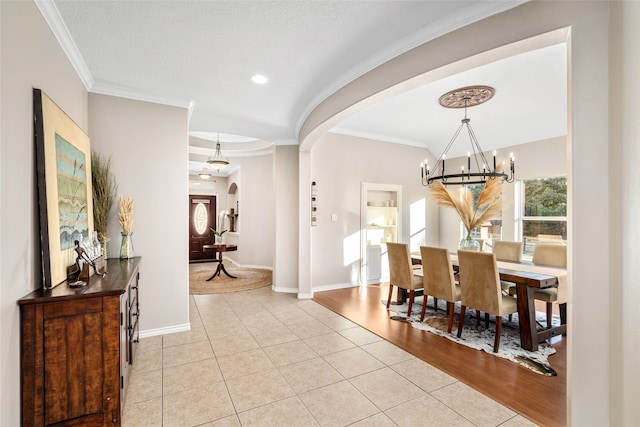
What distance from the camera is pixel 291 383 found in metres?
2.37

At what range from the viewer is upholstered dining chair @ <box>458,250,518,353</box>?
2.91m

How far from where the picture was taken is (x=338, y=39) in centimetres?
232

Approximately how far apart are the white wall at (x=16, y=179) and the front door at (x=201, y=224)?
287 inches

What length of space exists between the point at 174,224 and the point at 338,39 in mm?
2622

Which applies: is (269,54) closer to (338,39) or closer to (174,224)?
(338,39)

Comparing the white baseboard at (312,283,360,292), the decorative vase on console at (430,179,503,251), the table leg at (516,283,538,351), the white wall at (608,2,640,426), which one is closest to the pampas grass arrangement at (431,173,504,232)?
the decorative vase on console at (430,179,503,251)

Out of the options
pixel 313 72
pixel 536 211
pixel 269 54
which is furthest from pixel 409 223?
pixel 269 54

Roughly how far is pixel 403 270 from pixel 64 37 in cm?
410

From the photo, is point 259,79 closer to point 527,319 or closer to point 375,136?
point 375,136

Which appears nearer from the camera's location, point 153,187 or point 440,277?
point 153,187

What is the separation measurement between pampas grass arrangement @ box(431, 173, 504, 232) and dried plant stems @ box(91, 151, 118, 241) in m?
3.77

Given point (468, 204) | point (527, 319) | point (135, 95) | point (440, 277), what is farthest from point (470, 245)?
point (135, 95)

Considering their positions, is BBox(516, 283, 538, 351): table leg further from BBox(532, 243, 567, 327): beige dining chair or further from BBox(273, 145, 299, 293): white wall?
BBox(273, 145, 299, 293): white wall

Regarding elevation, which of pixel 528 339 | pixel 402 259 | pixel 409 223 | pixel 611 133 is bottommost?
pixel 528 339
